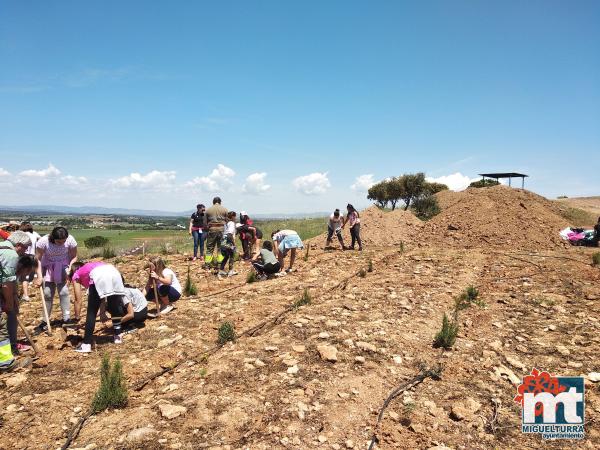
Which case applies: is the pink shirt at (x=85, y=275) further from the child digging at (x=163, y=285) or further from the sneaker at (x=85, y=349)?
the child digging at (x=163, y=285)

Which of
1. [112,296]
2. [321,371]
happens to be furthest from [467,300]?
[112,296]

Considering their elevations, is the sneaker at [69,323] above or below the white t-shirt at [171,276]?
below

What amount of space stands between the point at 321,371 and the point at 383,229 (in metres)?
16.8

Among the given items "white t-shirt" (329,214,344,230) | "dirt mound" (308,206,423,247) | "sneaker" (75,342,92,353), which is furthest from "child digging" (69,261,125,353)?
"dirt mound" (308,206,423,247)

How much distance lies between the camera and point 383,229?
20.8 metres

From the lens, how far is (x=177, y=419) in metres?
3.79

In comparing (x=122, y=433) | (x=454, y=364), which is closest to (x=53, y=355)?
(x=122, y=433)

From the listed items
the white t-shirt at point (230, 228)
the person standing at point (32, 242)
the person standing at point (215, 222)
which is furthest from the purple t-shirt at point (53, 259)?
Result: the person standing at point (215, 222)

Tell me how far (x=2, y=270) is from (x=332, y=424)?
197 inches

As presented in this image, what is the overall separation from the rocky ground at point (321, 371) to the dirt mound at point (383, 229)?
1072 centimetres

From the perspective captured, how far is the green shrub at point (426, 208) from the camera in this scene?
28.7 meters

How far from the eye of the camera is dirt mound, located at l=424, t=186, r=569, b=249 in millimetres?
16859

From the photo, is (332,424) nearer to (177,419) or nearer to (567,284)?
(177,419)

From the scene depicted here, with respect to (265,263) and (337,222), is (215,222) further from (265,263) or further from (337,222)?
(337,222)
